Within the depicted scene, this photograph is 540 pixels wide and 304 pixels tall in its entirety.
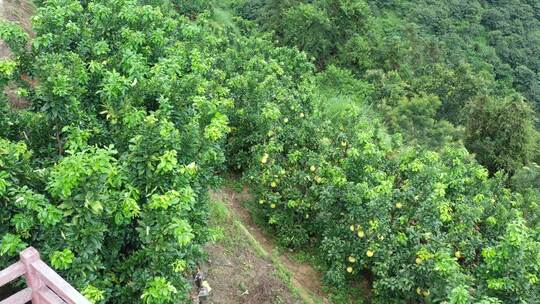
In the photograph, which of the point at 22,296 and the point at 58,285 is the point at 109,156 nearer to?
the point at 58,285

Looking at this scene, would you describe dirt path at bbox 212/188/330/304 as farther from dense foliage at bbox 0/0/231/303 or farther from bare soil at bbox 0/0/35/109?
bare soil at bbox 0/0/35/109

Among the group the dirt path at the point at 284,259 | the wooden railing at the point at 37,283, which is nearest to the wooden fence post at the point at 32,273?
the wooden railing at the point at 37,283

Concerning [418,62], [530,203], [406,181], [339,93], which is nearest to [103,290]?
[406,181]

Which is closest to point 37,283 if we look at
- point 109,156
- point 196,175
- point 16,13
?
point 109,156

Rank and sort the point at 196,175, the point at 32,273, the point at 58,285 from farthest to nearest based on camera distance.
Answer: the point at 196,175, the point at 32,273, the point at 58,285

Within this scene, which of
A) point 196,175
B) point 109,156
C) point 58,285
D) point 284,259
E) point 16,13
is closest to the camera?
point 58,285

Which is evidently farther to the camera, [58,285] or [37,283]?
[37,283]
